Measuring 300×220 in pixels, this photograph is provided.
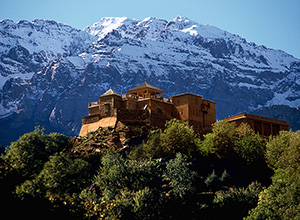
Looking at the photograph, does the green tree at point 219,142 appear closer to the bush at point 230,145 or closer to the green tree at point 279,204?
the bush at point 230,145

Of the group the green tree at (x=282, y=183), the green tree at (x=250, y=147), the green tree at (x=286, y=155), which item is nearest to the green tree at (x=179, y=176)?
the green tree at (x=282, y=183)

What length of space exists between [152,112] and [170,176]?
724 inches

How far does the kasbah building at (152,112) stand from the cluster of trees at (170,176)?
12.2 ft

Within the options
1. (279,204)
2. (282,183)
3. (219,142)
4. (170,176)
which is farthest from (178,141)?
(279,204)

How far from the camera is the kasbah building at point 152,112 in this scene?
101 m

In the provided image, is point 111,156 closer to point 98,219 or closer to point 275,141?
point 98,219

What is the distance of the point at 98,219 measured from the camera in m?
66.6

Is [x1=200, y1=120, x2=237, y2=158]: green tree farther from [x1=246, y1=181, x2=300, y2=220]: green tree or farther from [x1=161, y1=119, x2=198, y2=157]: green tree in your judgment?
[x1=246, y1=181, x2=300, y2=220]: green tree

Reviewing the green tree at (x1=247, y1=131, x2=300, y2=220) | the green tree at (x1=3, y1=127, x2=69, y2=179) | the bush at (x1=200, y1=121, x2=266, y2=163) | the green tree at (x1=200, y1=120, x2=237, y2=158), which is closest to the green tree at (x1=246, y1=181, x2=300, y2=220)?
the green tree at (x1=247, y1=131, x2=300, y2=220)

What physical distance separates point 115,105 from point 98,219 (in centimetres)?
3830

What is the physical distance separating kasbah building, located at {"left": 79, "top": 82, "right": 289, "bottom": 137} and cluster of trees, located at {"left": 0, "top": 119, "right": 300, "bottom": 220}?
3.72 meters

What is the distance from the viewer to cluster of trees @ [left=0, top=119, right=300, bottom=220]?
7481 centimetres

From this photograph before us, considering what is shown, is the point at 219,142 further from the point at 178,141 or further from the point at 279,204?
the point at 279,204

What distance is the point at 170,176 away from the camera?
3396 inches
